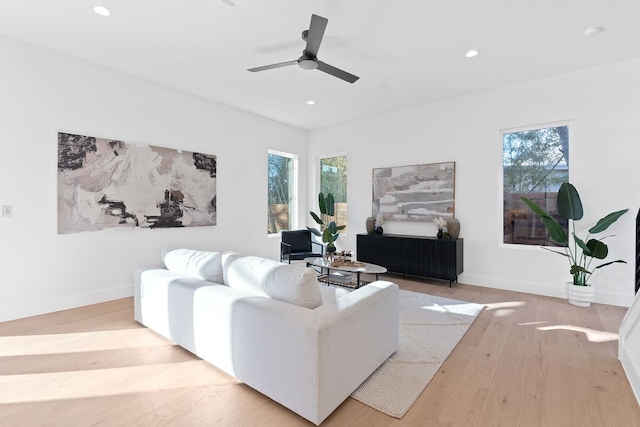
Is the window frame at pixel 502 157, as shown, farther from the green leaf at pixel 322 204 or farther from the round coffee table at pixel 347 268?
the green leaf at pixel 322 204

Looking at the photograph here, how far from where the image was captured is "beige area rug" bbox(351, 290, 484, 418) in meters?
1.87

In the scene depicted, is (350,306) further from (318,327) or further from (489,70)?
(489,70)

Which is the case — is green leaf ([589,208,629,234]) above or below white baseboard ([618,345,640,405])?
above

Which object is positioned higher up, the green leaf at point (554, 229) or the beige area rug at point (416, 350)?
the green leaf at point (554, 229)

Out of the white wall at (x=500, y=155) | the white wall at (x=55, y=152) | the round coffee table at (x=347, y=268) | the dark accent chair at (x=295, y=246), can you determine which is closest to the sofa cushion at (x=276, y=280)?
the round coffee table at (x=347, y=268)

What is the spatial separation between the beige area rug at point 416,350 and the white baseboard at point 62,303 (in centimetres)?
351

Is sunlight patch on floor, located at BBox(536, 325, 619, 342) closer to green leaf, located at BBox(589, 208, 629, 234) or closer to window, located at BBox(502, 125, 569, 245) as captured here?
green leaf, located at BBox(589, 208, 629, 234)

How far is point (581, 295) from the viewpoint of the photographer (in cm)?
356

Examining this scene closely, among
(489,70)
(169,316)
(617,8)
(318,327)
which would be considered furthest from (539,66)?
(169,316)

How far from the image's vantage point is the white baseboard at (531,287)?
3.61 m

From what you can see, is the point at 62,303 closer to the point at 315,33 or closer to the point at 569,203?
the point at 315,33

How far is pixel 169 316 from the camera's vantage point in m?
2.48

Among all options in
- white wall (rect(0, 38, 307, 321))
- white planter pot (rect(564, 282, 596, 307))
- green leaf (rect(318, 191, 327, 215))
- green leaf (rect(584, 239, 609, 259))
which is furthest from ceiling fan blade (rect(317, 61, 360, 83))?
white planter pot (rect(564, 282, 596, 307))

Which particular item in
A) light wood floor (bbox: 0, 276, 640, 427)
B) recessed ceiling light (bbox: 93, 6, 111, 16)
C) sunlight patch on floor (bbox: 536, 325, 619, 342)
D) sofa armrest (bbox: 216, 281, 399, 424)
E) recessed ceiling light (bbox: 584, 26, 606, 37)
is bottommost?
light wood floor (bbox: 0, 276, 640, 427)
